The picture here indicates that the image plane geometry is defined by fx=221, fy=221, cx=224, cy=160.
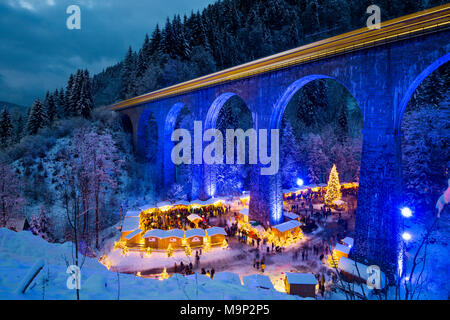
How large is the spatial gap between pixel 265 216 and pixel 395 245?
8.60 m

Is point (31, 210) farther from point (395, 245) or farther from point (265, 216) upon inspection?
point (395, 245)

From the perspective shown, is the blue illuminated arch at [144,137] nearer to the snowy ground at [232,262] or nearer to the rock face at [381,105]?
the snowy ground at [232,262]

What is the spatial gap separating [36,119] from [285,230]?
131 ft

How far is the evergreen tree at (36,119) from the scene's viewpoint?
33938mm

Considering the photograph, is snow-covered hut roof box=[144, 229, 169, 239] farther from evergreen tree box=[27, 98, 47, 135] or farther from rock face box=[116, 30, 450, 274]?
evergreen tree box=[27, 98, 47, 135]

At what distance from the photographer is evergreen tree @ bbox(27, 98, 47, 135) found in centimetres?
3394

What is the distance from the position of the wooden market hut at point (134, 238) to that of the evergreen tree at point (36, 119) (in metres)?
29.7

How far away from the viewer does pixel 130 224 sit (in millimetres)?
17062

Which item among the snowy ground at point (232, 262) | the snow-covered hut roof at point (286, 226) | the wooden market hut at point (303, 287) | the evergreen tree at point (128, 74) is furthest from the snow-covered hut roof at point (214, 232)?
the evergreen tree at point (128, 74)

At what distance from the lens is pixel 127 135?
37562 millimetres

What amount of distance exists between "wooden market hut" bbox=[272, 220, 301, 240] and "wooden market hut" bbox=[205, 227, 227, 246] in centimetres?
388

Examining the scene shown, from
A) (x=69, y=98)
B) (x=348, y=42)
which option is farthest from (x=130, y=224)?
(x=69, y=98)

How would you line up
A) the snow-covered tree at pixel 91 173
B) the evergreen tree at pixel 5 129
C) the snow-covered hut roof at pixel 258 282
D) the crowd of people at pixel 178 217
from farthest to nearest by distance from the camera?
the evergreen tree at pixel 5 129 → the crowd of people at pixel 178 217 → the snow-covered tree at pixel 91 173 → the snow-covered hut roof at pixel 258 282

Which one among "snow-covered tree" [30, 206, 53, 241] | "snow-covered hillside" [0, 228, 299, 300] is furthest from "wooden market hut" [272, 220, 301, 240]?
"snow-covered tree" [30, 206, 53, 241]
